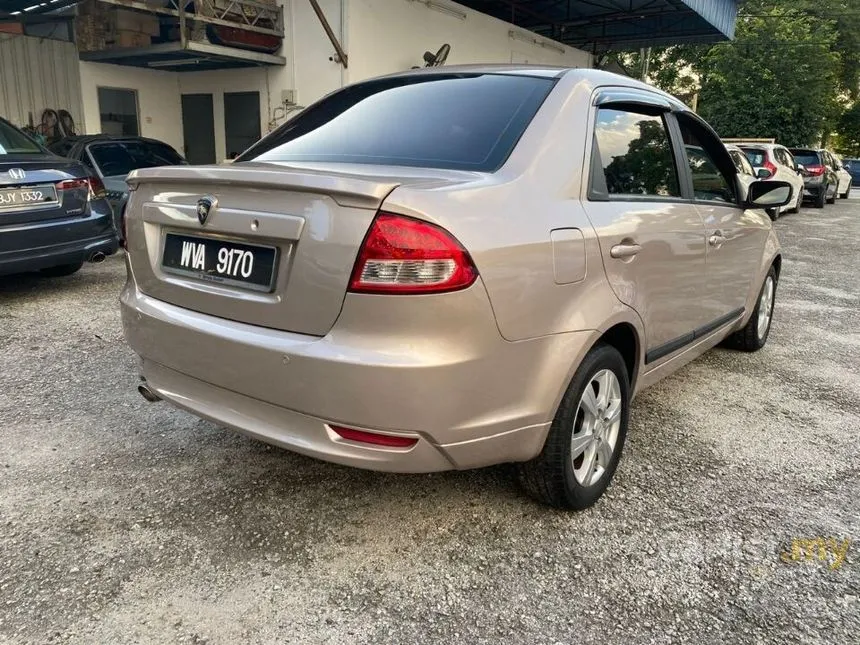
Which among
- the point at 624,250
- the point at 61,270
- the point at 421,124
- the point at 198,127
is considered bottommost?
the point at 61,270

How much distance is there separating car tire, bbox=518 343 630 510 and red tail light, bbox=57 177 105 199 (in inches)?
192

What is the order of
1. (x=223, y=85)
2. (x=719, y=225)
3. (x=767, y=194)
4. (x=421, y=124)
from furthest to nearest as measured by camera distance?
(x=223, y=85)
(x=767, y=194)
(x=719, y=225)
(x=421, y=124)

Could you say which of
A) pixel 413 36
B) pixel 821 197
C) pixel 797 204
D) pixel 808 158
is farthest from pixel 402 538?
pixel 808 158

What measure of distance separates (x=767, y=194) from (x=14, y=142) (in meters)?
5.91

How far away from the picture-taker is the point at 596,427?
2746mm

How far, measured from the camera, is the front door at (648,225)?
2701mm

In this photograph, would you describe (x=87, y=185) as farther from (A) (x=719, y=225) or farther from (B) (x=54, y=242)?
(A) (x=719, y=225)

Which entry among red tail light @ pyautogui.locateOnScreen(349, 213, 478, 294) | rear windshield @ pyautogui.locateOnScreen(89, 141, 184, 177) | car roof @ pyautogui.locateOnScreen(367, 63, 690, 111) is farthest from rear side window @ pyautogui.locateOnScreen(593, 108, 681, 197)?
rear windshield @ pyautogui.locateOnScreen(89, 141, 184, 177)

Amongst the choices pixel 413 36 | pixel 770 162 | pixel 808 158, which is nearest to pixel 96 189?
pixel 413 36

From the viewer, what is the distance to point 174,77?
14.3m

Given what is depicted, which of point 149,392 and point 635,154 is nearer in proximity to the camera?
point 149,392

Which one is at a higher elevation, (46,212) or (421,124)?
(421,124)

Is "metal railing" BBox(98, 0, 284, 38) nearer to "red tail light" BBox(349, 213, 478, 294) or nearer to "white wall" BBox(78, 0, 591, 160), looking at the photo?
"white wall" BBox(78, 0, 591, 160)

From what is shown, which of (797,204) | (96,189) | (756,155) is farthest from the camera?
(797,204)
